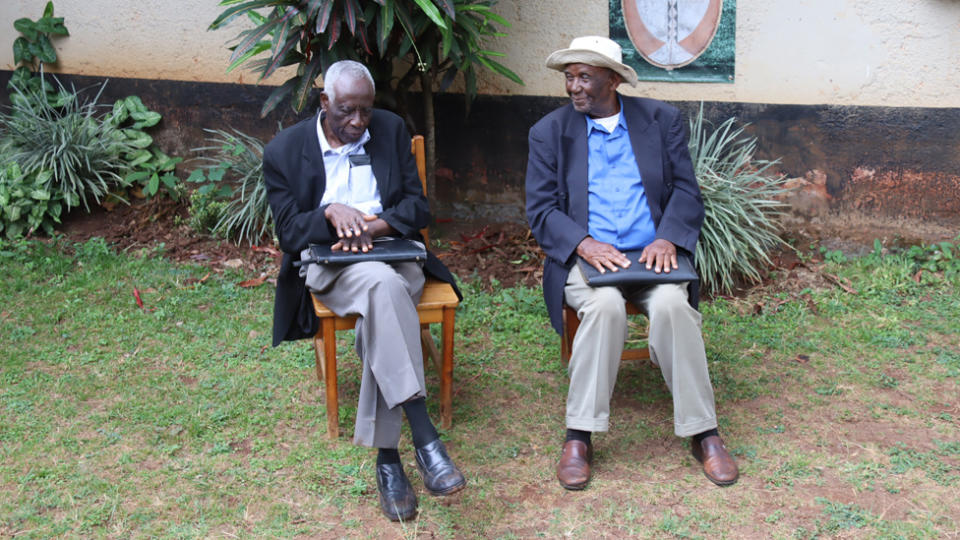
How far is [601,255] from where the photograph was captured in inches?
152

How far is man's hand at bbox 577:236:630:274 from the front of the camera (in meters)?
3.82

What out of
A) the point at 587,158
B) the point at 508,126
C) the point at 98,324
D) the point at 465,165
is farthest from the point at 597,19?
the point at 98,324

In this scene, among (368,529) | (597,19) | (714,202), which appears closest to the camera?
(368,529)

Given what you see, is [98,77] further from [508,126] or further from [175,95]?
[508,126]

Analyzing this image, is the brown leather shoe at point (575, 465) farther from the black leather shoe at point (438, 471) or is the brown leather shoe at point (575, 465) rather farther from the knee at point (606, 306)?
the knee at point (606, 306)

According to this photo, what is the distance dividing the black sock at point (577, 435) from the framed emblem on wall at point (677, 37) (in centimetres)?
290

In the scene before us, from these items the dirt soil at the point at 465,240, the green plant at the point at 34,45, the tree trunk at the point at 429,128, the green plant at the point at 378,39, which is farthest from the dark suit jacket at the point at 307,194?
the green plant at the point at 34,45

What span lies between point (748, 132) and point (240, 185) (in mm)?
3420

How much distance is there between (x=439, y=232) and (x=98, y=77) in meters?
2.82

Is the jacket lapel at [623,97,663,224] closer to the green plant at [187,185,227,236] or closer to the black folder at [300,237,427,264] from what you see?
the black folder at [300,237,427,264]

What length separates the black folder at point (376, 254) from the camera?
3734mm

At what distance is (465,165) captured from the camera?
21.3ft

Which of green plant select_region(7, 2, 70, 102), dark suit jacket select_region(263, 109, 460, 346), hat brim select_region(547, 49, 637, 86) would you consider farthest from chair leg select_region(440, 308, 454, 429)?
green plant select_region(7, 2, 70, 102)

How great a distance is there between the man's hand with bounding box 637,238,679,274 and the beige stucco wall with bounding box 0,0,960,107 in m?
2.28
